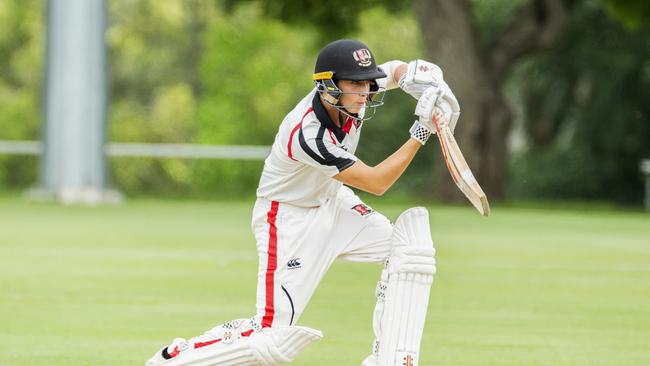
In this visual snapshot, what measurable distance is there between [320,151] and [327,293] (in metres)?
4.82

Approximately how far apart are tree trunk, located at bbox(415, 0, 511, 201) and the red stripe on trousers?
1970 cm

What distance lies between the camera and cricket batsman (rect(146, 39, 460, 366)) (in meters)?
5.79

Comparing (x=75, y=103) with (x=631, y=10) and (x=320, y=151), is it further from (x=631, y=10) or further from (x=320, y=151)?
(x=320, y=151)

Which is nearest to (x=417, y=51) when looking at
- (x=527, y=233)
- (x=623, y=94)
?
(x=623, y=94)

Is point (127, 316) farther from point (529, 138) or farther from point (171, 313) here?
point (529, 138)

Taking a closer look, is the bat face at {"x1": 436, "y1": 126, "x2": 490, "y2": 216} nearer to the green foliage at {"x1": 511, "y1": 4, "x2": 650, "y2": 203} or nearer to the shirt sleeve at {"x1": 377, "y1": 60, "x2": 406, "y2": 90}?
the shirt sleeve at {"x1": 377, "y1": 60, "x2": 406, "y2": 90}

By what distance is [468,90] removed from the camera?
1021 inches

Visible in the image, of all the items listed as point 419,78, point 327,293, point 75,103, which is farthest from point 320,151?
point 75,103

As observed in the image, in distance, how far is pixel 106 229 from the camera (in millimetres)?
16969

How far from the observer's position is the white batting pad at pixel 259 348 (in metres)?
5.80

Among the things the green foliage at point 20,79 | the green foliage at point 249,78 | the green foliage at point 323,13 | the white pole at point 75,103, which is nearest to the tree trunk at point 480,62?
the green foliage at point 323,13

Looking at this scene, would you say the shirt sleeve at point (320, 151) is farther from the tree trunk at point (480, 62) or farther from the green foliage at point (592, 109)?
the green foliage at point (592, 109)

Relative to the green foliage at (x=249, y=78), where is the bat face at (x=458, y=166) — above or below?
above

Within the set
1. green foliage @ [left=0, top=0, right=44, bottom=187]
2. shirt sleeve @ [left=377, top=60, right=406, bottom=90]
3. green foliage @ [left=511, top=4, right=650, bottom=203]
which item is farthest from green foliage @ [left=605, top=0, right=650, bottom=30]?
green foliage @ [left=0, top=0, right=44, bottom=187]
